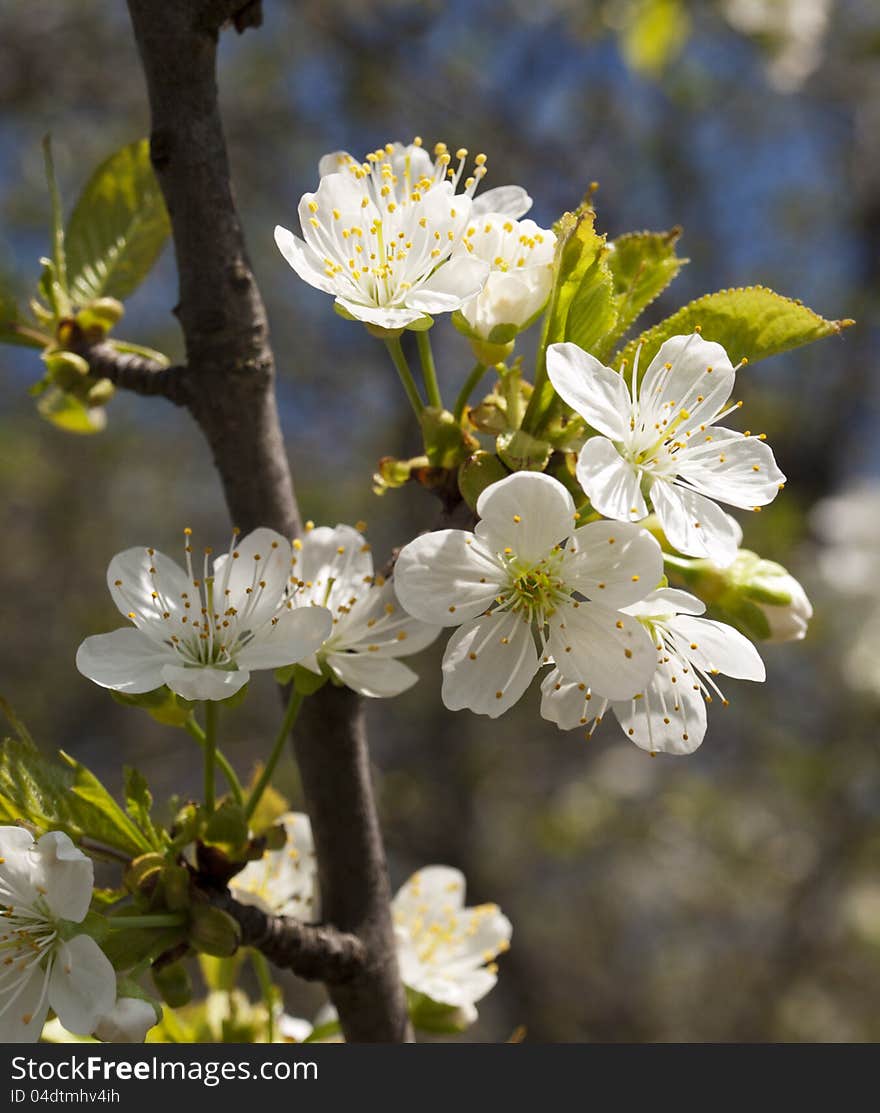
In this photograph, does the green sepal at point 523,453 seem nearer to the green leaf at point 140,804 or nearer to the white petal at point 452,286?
the white petal at point 452,286

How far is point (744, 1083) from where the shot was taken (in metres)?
1.14

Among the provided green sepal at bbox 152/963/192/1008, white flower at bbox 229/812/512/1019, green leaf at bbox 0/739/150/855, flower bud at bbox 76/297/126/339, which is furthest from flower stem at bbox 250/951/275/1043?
flower bud at bbox 76/297/126/339

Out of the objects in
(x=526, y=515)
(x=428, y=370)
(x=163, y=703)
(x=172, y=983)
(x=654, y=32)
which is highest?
(x=654, y=32)

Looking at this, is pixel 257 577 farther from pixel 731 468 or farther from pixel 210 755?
pixel 731 468

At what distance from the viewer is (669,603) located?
88cm

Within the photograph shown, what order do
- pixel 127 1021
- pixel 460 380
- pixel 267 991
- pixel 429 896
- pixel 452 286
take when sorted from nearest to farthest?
pixel 127 1021, pixel 452 286, pixel 267 991, pixel 429 896, pixel 460 380

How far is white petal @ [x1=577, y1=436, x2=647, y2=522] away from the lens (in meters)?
0.82

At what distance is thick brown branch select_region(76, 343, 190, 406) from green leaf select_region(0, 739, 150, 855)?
40 centimetres

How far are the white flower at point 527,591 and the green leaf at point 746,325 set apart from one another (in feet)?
0.60

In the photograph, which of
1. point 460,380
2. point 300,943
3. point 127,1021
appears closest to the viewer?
→ point 127,1021

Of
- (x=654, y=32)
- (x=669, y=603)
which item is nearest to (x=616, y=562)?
(x=669, y=603)

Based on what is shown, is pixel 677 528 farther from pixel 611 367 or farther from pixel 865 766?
pixel 865 766

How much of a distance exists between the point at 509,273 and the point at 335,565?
33 cm

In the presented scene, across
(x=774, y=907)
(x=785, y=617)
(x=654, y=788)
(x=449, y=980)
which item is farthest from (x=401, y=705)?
(x=785, y=617)
